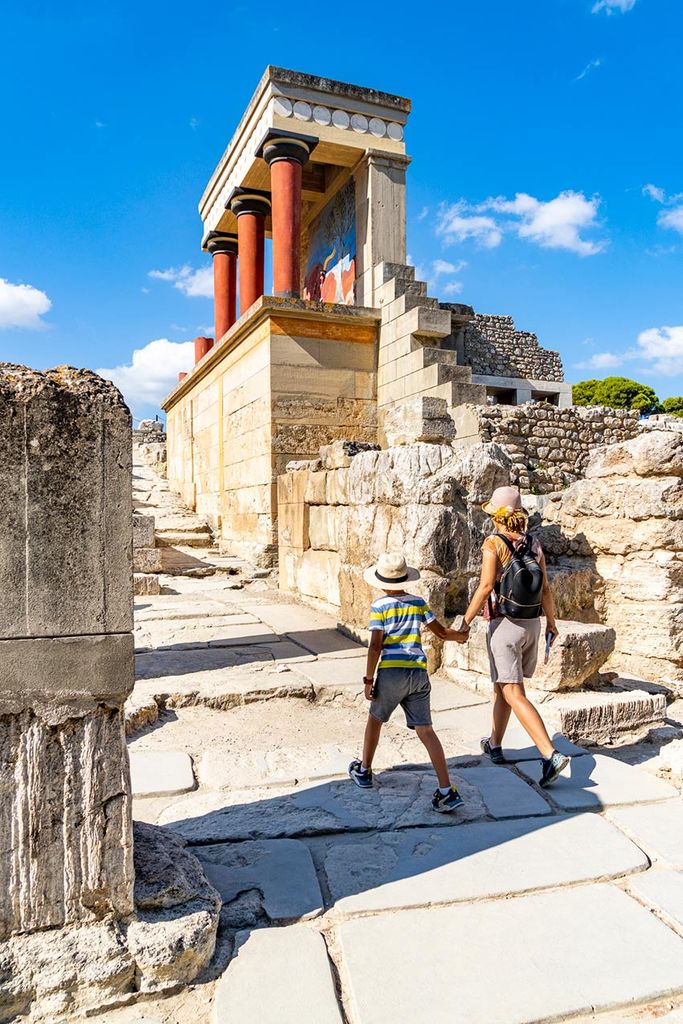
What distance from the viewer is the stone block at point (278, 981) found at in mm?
1801

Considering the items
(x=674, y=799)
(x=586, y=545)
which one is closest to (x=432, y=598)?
(x=586, y=545)

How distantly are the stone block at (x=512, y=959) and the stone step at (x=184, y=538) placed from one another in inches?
458

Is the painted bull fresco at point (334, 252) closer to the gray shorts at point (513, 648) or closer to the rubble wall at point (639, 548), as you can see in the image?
the rubble wall at point (639, 548)

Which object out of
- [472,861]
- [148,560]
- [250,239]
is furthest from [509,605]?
[250,239]

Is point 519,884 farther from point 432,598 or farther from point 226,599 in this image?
point 226,599

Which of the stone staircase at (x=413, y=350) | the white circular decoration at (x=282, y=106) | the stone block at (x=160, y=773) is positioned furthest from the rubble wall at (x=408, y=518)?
the white circular decoration at (x=282, y=106)

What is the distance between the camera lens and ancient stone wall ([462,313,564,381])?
71.6 feet

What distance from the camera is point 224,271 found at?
55.4 feet

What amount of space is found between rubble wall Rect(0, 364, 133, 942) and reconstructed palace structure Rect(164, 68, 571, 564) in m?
7.03

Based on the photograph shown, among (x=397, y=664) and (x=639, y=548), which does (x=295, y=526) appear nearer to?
(x=639, y=548)

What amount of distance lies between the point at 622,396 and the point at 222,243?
27.4m

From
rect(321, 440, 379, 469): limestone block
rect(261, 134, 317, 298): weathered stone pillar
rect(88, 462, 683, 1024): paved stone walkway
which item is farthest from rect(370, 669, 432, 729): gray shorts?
rect(261, 134, 317, 298): weathered stone pillar

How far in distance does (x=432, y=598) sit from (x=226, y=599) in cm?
422

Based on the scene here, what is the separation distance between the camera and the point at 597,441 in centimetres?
1338
